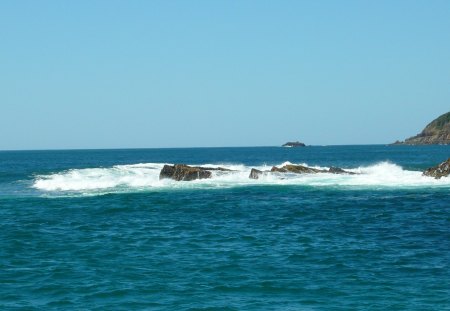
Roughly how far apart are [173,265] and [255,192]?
23.6 m

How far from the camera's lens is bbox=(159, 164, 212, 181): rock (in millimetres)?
52847

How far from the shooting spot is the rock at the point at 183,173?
52.8m

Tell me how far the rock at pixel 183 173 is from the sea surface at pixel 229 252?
1317cm

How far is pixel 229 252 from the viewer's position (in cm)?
2006

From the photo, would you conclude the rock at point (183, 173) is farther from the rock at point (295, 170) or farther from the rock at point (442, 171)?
the rock at point (442, 171)

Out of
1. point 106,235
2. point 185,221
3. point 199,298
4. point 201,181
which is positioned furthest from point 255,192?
point 199,298

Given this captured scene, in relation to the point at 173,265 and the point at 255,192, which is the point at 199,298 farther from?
the point at 255,192

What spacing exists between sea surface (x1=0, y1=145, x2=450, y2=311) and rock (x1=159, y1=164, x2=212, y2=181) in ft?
43.2

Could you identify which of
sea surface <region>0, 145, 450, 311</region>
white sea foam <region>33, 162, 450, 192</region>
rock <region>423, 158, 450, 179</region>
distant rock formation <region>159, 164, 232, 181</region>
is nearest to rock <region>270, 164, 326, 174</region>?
white sea foam <region>33, 162, 450, 192</region>

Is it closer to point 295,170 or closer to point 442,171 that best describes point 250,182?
point 295,170

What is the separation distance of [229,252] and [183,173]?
1306 inches

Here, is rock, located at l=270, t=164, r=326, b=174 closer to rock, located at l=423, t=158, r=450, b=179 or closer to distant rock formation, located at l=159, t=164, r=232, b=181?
distant rock formation, located at l=159, t=164, r=232, b=181

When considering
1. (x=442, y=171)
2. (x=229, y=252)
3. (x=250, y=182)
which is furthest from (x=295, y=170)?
(x=229, y=252)

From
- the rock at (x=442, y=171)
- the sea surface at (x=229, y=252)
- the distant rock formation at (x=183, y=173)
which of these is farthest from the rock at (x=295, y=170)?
the sea surface at (x=229, y=252)
